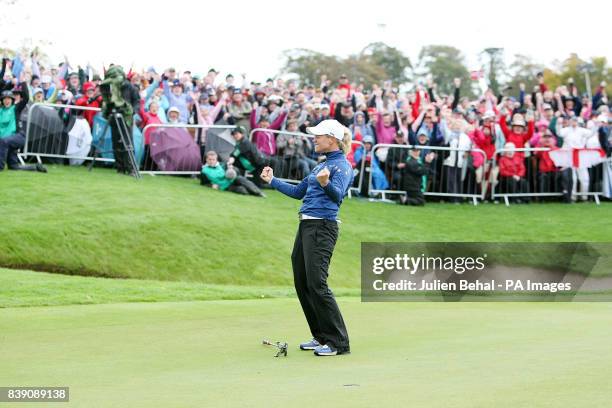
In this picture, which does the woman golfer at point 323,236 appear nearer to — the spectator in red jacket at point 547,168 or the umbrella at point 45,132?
the umbrella at point 45,132

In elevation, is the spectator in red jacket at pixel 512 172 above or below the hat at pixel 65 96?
below

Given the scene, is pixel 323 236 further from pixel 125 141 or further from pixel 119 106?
pixel 125 141

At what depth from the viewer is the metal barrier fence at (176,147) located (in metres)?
24.4

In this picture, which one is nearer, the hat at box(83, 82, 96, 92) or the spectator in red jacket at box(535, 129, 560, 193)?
the hat at box(83, 82, 96, 92)

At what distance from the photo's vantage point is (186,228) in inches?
781

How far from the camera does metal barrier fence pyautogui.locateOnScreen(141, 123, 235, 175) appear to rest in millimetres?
24391

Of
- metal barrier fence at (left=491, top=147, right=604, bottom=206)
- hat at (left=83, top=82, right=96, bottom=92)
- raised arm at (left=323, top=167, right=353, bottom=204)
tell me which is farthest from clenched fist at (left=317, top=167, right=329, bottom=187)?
metal barrier fence at (left=491, top=147, right=604, bottom=206)

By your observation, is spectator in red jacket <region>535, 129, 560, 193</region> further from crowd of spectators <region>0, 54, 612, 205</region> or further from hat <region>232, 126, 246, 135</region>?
hat <region>232, 126, 246, 135</region>

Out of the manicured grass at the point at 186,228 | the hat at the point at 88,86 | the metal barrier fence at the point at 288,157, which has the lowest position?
the manicured grass at the point at 186,228

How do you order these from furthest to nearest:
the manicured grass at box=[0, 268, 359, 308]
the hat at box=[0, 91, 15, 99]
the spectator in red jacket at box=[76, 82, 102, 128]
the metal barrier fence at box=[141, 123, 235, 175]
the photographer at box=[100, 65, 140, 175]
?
the metal barrier fence at box=[141, 123, 235, 175]
the spectator in red jacket at box=[76, 82, 102, 128]
the photographer at box=[100, 65, 140, 175]
the hat at box=[0, 91, 15, 99]
the manicured grass at box=[0, 268, 359, 308]

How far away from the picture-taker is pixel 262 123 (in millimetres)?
25438

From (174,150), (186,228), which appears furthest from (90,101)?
(186,228)

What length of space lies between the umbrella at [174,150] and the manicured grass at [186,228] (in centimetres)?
44

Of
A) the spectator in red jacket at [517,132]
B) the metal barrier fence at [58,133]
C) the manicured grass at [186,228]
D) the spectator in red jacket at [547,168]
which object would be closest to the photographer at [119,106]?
the manicured grass at [186,228]
